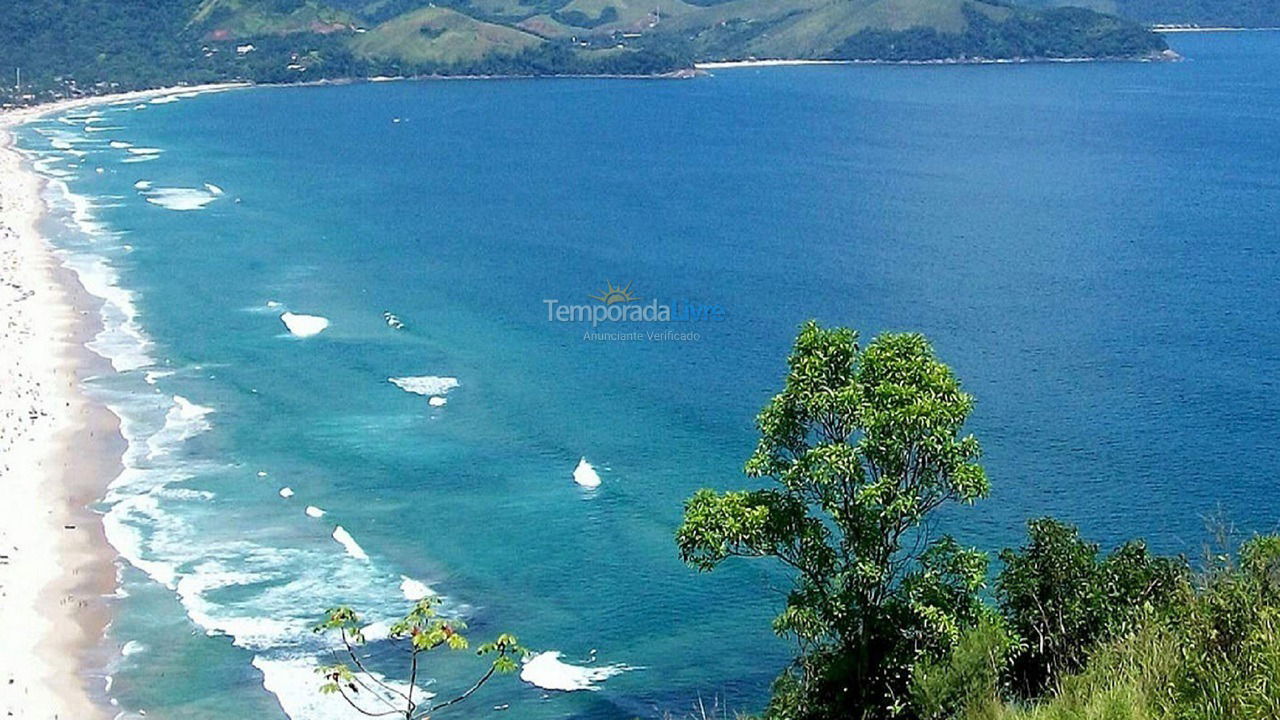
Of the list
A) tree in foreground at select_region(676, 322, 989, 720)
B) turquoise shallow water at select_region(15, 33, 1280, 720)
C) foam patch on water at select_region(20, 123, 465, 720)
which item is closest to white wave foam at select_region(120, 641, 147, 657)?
turquoise shallow water at select_region(15, 33, 1280, 720)

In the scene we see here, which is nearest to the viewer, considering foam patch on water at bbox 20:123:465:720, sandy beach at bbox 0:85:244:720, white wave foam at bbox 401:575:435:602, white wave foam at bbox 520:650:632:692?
sandy beach at bbox 0:85:244:720

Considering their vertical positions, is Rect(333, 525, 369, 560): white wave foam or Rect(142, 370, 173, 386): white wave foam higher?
Rect(142, 370, 173, 386): white wave foam

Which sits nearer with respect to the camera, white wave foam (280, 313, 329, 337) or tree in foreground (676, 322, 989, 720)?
tree in foreground (676, 322, 989, 720)

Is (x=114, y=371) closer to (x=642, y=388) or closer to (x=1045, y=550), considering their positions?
(x=642, y=388)

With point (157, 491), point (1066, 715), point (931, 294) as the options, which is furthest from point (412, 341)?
point (1066, 715)

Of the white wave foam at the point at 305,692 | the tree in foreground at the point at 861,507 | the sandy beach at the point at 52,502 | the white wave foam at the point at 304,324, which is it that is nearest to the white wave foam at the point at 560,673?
the white wave foam at the point at 305,692

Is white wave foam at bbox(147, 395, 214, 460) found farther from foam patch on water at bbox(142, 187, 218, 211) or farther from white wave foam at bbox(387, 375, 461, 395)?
foam patch on water at bbox(142, 187, 218, 211)

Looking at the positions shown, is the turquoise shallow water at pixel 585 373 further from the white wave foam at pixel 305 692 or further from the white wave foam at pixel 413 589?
the white wave foam at pixel 413 589

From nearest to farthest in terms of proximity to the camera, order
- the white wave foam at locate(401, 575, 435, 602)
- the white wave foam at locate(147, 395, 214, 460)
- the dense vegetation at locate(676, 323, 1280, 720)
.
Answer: the dense vegetation at locate(676, 323, 1280, 720), the white wave foam at locate(401, 575, 435, 602), the white wave foam at locate(147, 395, 214, 460)
